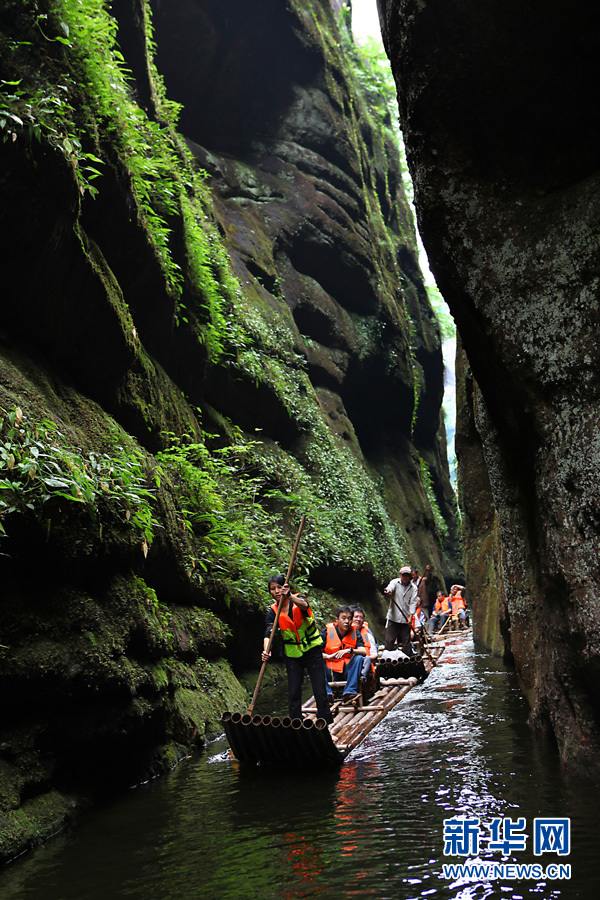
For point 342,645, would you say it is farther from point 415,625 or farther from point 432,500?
point 432,500

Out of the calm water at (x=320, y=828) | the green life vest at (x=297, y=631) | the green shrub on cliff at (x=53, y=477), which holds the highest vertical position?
the green shrub on cliff at (x=53, y=477)

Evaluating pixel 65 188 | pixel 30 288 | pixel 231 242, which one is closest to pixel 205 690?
pixel 30 288

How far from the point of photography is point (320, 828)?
5551 millimetres

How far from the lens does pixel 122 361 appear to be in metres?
10.7

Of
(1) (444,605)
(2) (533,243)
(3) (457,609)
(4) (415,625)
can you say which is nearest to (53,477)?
(2) (533,243)

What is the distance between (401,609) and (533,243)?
28.2 feet

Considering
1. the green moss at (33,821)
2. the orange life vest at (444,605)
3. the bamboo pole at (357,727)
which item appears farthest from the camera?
the orange life vest at (444,605)

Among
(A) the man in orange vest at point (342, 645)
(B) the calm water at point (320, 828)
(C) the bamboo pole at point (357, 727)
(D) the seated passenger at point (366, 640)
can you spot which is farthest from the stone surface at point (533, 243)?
(A) the man in orange vest at point (342, 645)

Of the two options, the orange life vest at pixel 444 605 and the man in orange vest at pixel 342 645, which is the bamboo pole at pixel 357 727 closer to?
the man in orange vest at pixel 342 645

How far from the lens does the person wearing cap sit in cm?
1356

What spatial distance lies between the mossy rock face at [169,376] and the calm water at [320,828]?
0.55m

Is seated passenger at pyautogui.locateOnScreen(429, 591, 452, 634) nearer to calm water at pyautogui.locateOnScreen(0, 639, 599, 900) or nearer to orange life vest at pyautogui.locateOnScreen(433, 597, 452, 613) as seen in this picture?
orange life vest at pyautogui.locateOnScreen(433, 597, 452, 613)

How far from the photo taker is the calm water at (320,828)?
4.51 metres

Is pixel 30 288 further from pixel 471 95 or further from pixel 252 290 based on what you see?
pixel 252 290
